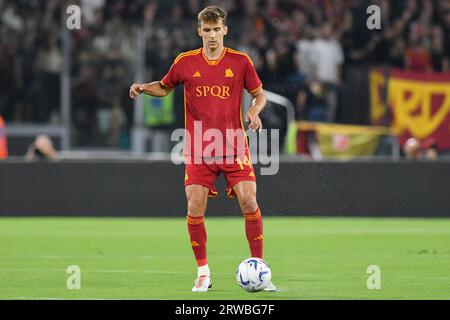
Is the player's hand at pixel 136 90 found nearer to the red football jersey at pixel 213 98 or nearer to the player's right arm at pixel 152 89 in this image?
the player's right arm at pixel 152 89

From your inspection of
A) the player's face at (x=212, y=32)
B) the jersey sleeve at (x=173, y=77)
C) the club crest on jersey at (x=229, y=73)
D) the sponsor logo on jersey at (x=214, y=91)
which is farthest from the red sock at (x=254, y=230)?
the player's face at (x=212, y=32)

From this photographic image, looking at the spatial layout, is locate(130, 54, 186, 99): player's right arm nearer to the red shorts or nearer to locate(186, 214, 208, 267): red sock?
the red shorts

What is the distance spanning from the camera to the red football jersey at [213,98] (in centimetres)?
1050

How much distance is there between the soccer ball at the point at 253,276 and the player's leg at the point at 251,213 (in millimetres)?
438

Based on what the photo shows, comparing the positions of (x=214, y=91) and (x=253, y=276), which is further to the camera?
(x=214, y=91)

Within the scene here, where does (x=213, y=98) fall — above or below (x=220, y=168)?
above

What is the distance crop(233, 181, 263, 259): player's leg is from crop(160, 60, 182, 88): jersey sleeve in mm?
1020

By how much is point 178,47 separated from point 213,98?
11.5 metres

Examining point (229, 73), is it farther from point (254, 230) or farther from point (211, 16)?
point (254, 230)

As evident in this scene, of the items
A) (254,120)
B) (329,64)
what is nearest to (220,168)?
(254,120)

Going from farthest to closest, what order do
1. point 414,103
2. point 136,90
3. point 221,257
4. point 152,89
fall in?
1. point 414,103
2. point 221,257
3. point 152,89
4. point 136,90

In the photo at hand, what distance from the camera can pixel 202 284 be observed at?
1034 centimetres
